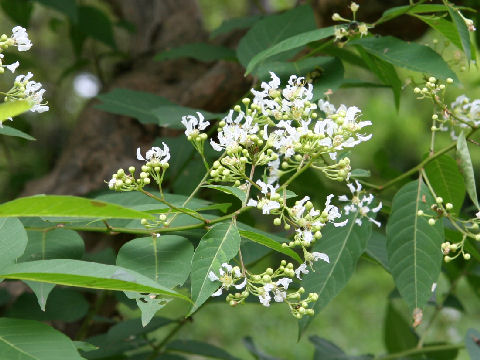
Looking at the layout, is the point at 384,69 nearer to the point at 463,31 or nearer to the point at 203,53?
the point at 463,31

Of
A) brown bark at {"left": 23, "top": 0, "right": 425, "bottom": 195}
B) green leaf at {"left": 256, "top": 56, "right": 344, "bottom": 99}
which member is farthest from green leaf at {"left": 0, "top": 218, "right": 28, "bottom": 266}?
brown bark at {"left": 23, "top": 0, "right": 425, "bottom": 195}

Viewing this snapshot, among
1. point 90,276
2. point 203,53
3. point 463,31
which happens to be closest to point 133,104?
point 203,53

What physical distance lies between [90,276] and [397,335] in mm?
1368

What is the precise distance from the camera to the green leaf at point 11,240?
2.68 ft

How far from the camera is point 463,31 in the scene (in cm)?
104

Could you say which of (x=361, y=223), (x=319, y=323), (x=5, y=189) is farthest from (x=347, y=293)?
(x=361, y=223)

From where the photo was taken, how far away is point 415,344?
71.4 inches

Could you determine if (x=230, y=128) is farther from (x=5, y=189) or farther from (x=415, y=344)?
(x=5, y=189)

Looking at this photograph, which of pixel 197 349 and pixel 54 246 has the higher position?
pixel 54 246

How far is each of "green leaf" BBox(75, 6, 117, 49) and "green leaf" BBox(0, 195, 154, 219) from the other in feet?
5.72

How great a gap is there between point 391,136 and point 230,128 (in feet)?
21.2

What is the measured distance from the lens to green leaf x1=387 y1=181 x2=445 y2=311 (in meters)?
1.01

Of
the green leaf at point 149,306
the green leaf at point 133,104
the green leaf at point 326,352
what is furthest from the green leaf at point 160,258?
the green leaf at point 326,352

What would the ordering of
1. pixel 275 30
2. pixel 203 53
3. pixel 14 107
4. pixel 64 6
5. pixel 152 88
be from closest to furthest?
pixel 14 107
pixel 275 30
pixel 203 53
pixel 64 6
pixel 152 88
